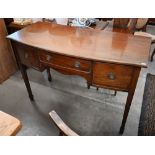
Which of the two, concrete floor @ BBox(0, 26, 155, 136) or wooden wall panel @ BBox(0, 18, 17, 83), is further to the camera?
wooden wall panel @ BBox(0, 18, 17, 83)

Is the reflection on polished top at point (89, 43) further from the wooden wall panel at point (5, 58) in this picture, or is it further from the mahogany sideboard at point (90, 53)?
the wooden wall panel at point (5, 58)

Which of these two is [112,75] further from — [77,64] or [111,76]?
[77,64]

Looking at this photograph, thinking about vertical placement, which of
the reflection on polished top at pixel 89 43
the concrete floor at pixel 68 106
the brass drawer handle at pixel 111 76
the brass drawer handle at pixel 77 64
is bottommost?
the concrete floor at pixel 68 106

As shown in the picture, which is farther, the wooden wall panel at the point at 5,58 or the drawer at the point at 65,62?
the wooden wall panel at the point at 5,58

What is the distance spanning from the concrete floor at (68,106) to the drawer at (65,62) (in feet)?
2.11

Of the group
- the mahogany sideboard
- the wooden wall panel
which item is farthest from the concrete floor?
the mahogany sideboard

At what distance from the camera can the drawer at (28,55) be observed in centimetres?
136

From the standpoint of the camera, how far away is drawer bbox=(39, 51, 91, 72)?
117 centimetres

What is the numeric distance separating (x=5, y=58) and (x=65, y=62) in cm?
122

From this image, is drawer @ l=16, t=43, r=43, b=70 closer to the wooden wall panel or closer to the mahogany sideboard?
the mahogany sideboard

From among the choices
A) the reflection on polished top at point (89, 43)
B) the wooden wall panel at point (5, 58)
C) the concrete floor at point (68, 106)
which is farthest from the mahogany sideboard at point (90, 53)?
the wooden wall panel at point (5, 58)

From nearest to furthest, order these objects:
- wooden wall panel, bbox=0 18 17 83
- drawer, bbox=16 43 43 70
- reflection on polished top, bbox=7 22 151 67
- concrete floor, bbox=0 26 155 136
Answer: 1. reflection on polished top, bbox=7 22 151 67
2. drawer, bbox=16 43 43 70
3. concrete floor, bbox=0 26 155 136
4. wooden wall panel, bbox=0 18 17 83
